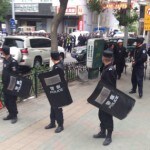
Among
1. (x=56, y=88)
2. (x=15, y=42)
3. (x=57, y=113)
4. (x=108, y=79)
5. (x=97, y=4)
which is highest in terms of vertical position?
(x=97, y=4)

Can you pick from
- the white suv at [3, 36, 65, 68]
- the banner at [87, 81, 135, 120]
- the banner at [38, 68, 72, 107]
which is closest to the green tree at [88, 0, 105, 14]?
the white suv at [3, 36, 65, 68]

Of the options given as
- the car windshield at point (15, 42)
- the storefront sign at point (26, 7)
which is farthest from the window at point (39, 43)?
the storefront sign at point (26, 7)

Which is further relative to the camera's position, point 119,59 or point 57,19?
point 119,59

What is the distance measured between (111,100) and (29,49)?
1024 cm

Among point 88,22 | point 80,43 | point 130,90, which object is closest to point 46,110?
point 130,90

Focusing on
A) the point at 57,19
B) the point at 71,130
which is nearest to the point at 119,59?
the point at 57,19

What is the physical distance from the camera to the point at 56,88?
5984 millimetres

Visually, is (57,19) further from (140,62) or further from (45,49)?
(45,49)

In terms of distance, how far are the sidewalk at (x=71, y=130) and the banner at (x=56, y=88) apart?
0.65 meters

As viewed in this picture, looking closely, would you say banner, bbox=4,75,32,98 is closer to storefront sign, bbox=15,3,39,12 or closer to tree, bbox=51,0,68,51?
tree, bbox=51,0,68,51

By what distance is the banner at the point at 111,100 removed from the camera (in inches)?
212

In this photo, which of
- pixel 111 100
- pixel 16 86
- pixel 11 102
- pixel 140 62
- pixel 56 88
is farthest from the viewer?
pixel 140 62

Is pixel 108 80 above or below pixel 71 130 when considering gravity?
above

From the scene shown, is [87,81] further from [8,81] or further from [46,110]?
[8,81]
